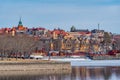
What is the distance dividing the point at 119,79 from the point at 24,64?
17.1 m

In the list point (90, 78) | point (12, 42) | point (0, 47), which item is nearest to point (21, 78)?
point (90, 78)

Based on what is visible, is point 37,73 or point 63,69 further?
point 63,69

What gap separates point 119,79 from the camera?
57.2 m

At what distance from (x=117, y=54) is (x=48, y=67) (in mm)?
102632

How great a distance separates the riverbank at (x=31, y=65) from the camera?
227 feet

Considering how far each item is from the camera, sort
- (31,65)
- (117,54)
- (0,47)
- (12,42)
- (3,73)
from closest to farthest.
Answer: (3,73), (31,65), (0,47), (12,42), (117,54)

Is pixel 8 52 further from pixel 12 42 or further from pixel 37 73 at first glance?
pixel 37 73

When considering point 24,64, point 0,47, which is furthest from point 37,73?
point 0,47

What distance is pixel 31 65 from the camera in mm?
71062

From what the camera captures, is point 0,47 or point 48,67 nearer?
point 48,67

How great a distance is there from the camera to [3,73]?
66.1 m

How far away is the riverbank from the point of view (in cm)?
6906

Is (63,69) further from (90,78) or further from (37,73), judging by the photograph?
(90,78)

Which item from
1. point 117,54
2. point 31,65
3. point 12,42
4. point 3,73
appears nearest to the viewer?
point 3,73
